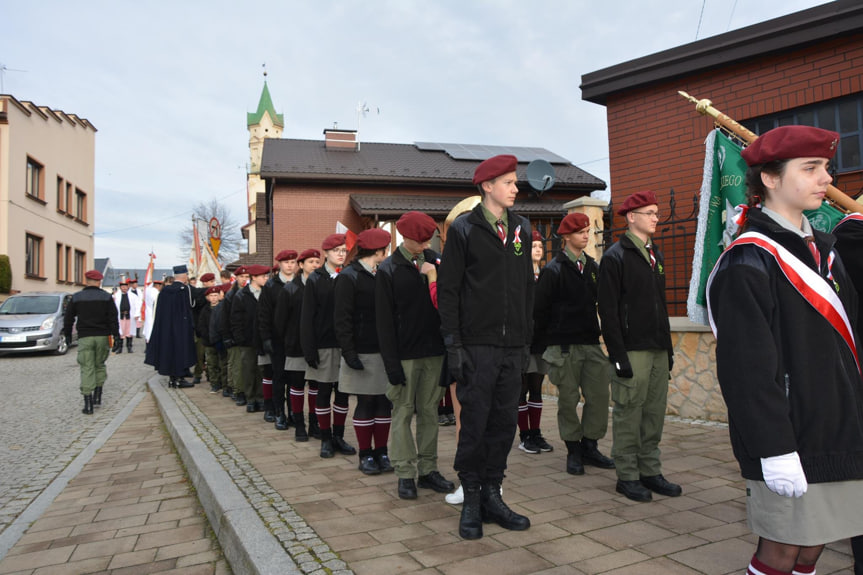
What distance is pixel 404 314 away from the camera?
A: 15.2ft

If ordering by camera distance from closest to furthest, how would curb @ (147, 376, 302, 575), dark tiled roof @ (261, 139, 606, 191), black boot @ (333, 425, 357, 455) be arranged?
curb @ (147, 376, 302, 575)
black boot @ (333, 425, 357, 455)
dark tiled roof @ (261, 139, 606, 191)

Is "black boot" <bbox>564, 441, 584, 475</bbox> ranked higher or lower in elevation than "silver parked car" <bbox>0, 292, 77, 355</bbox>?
lower

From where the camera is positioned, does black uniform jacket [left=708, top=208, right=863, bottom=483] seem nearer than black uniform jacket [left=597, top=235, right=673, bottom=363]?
Yes

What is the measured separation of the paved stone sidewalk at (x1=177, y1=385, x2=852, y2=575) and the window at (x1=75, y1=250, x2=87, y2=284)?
1228 inches

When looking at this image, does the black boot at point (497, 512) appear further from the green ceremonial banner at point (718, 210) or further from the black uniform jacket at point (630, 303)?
the green ceremonial banner at point (718, 210)

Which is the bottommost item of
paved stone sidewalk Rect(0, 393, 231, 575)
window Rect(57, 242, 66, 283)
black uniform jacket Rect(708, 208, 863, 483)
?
paved stone sidewalk Rect(0, 393, 231, 575)

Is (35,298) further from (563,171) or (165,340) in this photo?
(563,171)

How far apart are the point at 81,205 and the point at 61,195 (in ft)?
10.1

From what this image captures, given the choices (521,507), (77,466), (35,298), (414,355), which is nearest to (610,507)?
(521,507)

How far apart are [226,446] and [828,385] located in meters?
5.51

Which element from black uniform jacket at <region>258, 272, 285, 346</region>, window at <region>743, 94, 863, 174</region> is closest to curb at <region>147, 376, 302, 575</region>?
black uniform jacket at <region>258, 272, 285, 346</region>

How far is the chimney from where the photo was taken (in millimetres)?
27016

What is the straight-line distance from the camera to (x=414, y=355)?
4.55m

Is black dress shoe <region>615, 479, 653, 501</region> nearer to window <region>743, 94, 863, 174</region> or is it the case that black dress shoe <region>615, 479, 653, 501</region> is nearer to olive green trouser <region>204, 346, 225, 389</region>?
window <region>743, 94, 863, 174</region>
